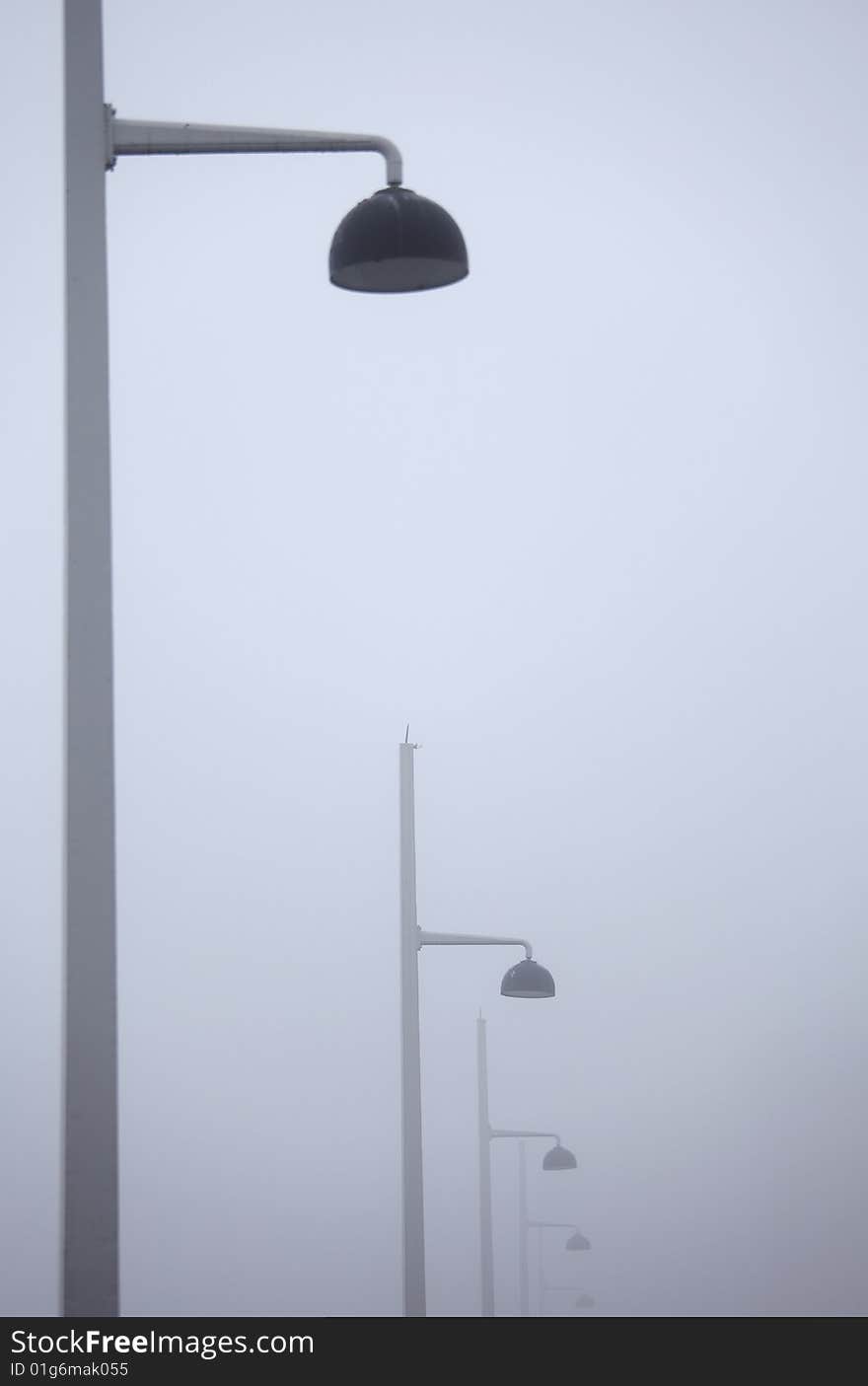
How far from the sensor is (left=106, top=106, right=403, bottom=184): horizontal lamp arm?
8.31 m

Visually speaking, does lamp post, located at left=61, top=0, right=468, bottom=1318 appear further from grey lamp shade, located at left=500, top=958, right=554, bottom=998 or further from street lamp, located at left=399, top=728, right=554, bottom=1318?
grey lamp shade, located at left=500, top=958, right=554, bottom=998

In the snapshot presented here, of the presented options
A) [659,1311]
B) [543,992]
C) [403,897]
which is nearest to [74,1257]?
[403,897]

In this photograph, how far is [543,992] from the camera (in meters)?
23.7

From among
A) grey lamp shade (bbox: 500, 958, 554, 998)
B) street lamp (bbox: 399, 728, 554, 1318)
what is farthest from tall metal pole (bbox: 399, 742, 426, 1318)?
grey lamp shade (bbox: 500, 958, 554, 998)

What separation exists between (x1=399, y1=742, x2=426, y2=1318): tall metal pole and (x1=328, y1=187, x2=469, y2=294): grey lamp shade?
11845 mm

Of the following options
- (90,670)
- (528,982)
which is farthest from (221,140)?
(528,982)

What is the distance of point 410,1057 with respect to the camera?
66.1ft

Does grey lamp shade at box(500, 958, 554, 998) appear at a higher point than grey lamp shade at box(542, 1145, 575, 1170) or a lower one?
higher

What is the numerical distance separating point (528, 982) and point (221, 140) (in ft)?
52.4

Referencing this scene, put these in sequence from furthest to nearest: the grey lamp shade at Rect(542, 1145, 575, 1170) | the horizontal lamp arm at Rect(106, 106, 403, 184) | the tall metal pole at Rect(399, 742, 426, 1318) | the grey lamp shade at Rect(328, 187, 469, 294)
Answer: the grey lamp shade at Rect(542, 1145, 575, 1170), the tall metal pole at Rect(399, 742, 426, 1318), the grey lamp shade at Rect(328, 187, 469, 294), the horizontal lamp arm at Rect(106, 106, 403, 184)

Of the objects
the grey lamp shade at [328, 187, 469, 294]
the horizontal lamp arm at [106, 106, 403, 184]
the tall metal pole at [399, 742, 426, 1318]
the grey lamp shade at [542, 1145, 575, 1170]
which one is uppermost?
the horizontal lamp arm at [106, 106, 403, 184]
